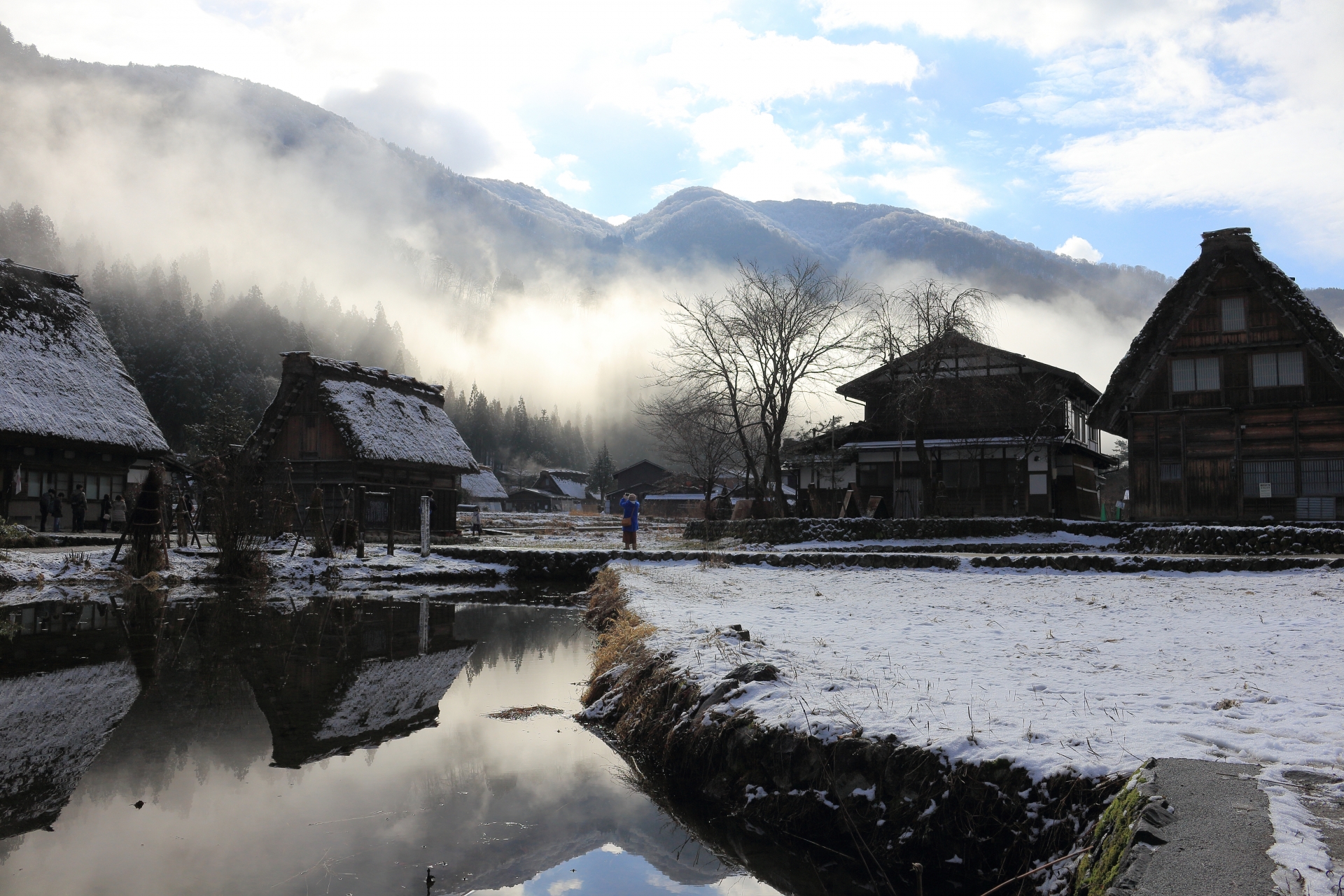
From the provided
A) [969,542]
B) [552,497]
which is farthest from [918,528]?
[552,497]

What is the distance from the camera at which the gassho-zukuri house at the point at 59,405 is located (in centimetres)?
2728

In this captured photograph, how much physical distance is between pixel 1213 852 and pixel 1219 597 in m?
10.5

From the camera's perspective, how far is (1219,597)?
12.0m

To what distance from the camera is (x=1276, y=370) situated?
84.1ft

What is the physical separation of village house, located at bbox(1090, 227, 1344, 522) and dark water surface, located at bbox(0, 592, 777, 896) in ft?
75.9

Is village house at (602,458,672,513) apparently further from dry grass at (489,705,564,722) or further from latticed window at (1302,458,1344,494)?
dry grass at (489,705,564,722)

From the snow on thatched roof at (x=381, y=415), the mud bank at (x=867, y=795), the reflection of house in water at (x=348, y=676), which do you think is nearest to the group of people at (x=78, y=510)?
the snow on thatched roof at (x=381, y=415)

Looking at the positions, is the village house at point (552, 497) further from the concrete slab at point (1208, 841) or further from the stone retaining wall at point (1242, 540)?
the concrete slab at point (1208, 841)

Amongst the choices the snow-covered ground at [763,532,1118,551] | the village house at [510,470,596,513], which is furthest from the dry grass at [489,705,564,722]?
the village house at [510,470,596,513]

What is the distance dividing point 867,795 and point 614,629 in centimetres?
635

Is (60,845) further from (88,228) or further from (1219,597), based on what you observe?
(88,228)

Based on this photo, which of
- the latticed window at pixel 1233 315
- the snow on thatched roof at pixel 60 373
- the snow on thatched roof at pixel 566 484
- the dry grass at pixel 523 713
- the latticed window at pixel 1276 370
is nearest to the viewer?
the dry grass at pixel 523 713

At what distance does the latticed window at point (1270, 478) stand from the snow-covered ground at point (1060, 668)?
1331cm

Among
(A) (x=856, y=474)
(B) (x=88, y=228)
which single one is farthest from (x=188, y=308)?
(A) (x=856, y=474)
